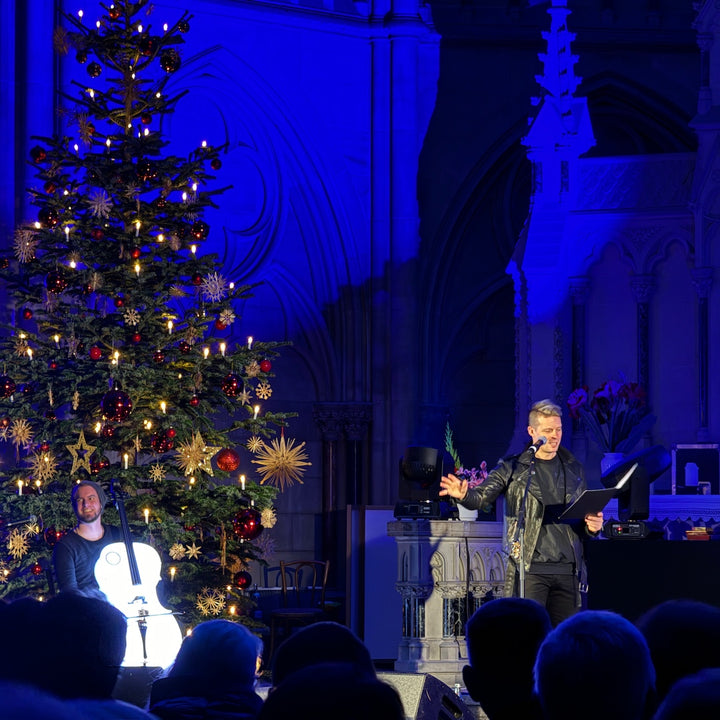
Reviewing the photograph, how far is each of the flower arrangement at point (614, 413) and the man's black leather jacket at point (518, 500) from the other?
462 centimetres

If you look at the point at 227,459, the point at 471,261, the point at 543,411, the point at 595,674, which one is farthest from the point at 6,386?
the point at 471,261

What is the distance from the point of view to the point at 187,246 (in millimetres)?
7801

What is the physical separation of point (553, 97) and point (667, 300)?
2.15m

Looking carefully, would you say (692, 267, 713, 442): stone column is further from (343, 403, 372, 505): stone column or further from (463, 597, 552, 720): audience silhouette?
(463, 597, 552, 720): audience silhouette

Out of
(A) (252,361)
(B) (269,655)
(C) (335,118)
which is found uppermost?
(C) (335,118)

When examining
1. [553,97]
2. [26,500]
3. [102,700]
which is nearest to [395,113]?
[553,97]

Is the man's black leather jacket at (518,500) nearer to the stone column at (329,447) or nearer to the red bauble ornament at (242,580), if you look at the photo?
the red bauble ornament at (242,580)

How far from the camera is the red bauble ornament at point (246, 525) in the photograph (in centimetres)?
744

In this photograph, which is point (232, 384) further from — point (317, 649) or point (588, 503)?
point (317, 649)

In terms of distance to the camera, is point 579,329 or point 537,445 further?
point 579,329

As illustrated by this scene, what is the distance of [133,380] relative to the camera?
7.49 metres

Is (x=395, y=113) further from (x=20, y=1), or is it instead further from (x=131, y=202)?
(x=131, y=202)

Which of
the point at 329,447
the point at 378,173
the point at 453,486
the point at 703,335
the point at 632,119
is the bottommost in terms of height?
the point at 329,447

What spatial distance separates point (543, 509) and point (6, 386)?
3.11 m
